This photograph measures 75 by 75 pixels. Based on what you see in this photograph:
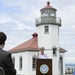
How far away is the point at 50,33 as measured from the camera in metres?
37.5

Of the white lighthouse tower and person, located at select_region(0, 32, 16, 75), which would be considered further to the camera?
the white lighthouse tower

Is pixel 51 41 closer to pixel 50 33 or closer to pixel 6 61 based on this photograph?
pixel 50 33

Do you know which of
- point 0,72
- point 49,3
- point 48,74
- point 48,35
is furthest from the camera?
point 49,3

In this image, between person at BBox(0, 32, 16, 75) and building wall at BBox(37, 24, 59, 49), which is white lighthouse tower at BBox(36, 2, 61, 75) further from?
person at BBox(0, 32, 16, 75)

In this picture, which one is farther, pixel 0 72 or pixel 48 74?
pixel 48 74

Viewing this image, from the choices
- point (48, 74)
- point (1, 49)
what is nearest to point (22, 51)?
point (48, 74)

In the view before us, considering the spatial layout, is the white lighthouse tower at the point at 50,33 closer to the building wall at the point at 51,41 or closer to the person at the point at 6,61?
the building wall at the point at 51,41

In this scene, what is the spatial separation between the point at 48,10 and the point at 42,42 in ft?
12.7

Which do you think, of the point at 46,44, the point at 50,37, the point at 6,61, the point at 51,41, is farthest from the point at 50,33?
the point at 6,61

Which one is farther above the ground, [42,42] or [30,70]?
[42,42]

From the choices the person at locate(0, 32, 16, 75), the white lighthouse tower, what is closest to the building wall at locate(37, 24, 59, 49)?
the white lighthouse tower

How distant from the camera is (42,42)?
37.7 meters

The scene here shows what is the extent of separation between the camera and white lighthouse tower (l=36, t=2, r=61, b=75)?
1469 inches

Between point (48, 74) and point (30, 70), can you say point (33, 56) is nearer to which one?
point (30, 70)
